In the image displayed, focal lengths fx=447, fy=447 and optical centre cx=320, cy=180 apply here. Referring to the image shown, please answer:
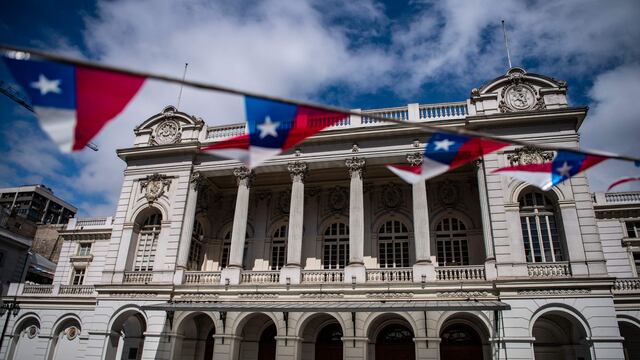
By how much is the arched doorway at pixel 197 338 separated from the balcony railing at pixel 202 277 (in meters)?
1.73

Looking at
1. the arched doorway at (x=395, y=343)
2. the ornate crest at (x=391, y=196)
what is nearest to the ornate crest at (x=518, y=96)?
the ornate crest at (x=391, y=196)

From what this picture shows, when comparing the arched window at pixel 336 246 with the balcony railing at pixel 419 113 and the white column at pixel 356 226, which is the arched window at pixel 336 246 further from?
the balcony railing at pixel 419 113

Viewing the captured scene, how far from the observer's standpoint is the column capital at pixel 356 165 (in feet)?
79.3

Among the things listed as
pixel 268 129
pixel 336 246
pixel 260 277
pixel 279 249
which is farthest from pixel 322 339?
pixel 268 129

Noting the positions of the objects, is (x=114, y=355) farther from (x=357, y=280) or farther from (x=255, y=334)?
(x=357, y=280)

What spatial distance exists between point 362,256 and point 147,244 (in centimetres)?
1289

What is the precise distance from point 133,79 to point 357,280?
15992mm

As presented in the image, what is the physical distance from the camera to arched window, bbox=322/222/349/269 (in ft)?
86.6

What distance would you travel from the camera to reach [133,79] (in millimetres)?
8430

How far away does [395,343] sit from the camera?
22812 millimetres

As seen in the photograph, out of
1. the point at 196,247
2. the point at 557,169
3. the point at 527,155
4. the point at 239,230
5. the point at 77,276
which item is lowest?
the point at 557,169

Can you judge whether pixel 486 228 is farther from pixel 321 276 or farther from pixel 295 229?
pixel 295 229

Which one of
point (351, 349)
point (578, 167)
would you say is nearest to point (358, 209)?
point (351, 349)

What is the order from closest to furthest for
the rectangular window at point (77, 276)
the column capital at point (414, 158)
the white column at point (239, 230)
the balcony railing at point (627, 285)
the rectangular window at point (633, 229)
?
the column capital at point (414, 158) → the white column at point (239, 230) → the balcony railing at point (627, 285) → the rectangular window at point (633, 229) → the rectangular window at point (77, 276)
